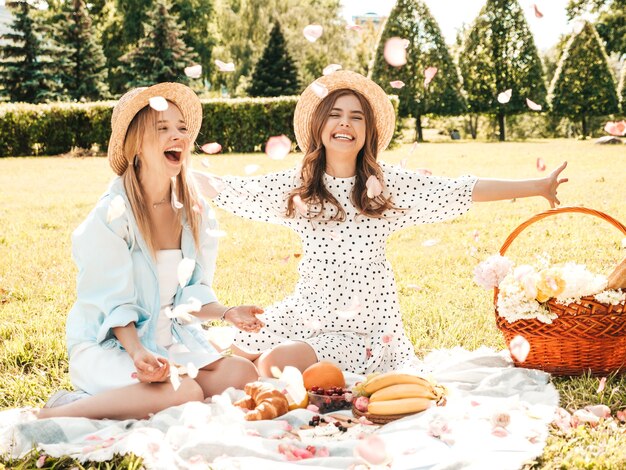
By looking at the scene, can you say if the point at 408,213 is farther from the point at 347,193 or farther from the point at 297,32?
the point at 297,32

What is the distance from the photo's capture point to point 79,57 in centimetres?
2788

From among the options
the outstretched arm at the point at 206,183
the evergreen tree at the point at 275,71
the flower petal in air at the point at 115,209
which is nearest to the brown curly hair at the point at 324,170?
the outstretched arm at the point at 206,183

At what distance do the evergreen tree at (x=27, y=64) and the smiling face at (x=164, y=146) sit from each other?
24.3 meters

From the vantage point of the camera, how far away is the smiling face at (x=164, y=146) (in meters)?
3.50

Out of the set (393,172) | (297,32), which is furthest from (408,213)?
(297,32)

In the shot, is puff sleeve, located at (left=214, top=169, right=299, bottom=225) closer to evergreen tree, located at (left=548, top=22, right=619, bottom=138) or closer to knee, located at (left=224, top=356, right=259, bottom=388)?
knee, located at (left=224, top=356, right=259, bottom=388)

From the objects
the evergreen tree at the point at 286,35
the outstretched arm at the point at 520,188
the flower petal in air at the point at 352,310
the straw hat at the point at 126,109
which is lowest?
the flower petal in air at the point at 352,310

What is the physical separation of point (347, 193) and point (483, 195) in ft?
2.34

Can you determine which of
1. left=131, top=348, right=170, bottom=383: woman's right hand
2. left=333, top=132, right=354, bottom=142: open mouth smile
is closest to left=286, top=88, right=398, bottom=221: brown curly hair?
left=333, top=132, right=354, bottom=142: open mouth smile

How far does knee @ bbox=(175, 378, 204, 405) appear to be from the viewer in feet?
10.8

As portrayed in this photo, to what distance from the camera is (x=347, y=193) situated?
411 centimetres

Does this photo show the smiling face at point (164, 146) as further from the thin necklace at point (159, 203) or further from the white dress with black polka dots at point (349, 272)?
the white dress with black polka dots at point (349, 272)

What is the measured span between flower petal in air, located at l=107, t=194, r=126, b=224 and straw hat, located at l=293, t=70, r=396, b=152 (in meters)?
1.27

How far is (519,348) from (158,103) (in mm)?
2101
